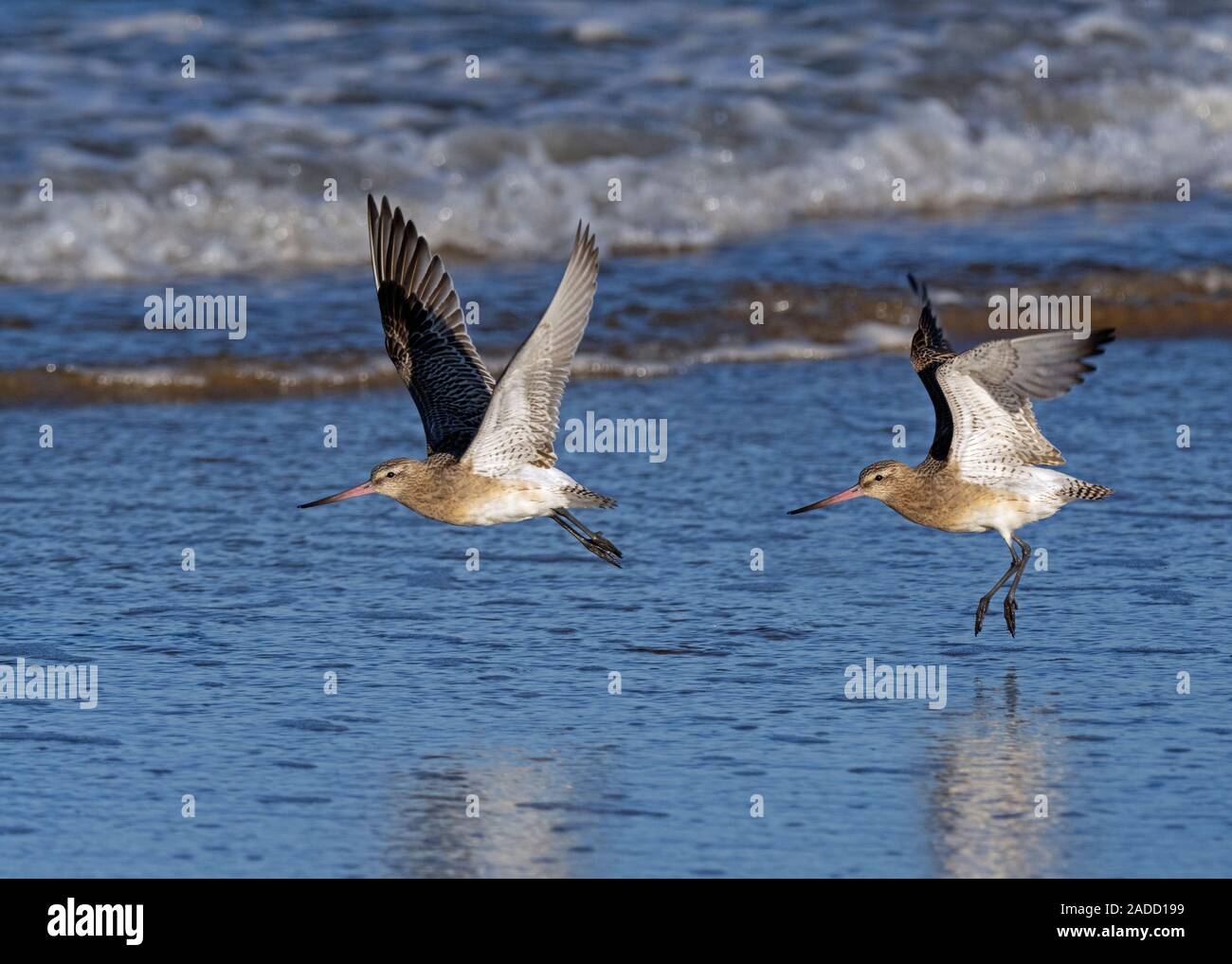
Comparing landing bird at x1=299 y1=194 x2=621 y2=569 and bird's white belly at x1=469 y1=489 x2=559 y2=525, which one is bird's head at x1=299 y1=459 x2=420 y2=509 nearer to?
landing bird at x1=299 y1=194 x2=621 y2=569

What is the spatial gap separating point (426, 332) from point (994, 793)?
108 inches

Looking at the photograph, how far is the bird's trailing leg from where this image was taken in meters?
6.11

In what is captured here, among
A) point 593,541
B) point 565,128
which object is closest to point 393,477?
point 593,541

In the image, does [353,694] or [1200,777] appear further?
[353,694]

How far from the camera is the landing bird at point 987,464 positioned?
584 centimetres

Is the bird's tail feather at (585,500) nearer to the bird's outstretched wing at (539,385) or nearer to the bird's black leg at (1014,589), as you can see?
the bird's outstretched wing at (539,385)

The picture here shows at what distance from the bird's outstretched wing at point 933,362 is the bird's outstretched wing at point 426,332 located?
1.40m

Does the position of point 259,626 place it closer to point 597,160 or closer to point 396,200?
point 396,200

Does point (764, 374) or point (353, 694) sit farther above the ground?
point (764, 374)

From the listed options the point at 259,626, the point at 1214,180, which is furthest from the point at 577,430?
the point at 1214,180

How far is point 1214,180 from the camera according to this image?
1212cm

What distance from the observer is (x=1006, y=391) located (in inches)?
235

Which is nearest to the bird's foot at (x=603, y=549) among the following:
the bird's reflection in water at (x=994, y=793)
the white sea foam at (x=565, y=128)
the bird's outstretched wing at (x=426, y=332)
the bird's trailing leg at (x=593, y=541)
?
the bird's trailing leg at (x=593, y=541)

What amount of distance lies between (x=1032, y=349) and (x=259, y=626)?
2419 millimetres
